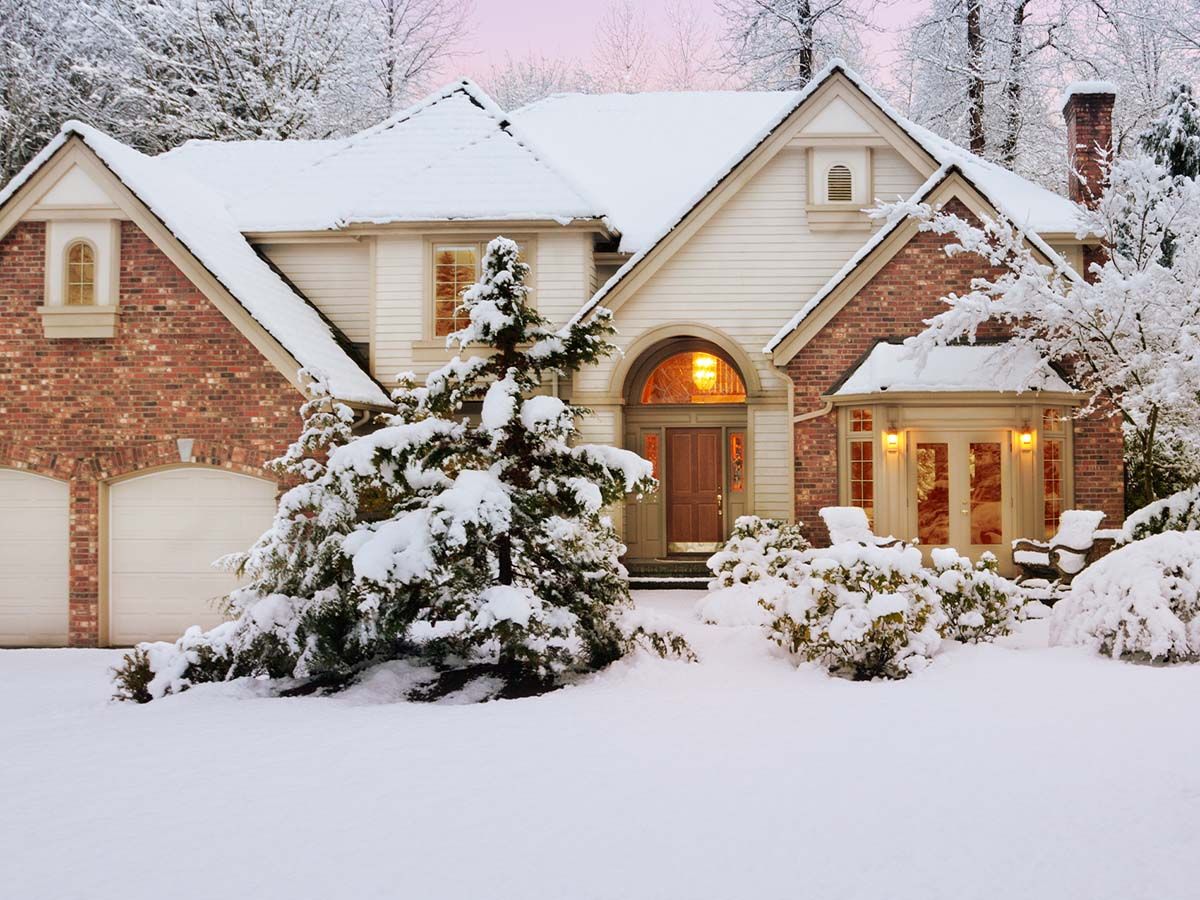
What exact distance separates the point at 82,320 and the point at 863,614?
33.9 feet

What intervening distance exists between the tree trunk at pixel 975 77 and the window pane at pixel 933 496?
46.5 ft

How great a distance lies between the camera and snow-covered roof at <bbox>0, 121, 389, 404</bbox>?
1288 cm

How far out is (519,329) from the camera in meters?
9.02

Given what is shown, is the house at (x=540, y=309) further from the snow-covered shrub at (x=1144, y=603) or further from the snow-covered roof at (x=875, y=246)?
the snow-covered shrub at (x=1144, y=603)

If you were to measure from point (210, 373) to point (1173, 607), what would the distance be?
11.0 m

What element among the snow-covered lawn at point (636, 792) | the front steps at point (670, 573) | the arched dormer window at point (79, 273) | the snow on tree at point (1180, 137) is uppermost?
the snow on tree at point (1180, 137)

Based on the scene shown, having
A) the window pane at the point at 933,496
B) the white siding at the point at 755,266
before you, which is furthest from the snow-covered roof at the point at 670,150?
the window pane at the point at 933,496

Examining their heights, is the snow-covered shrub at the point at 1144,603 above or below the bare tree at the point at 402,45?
below

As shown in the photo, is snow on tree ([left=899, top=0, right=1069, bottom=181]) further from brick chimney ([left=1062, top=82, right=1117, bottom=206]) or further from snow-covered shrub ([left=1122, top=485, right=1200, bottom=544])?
snow-covered shrub ([left=1122, top=485, right=1200, bottom=544])

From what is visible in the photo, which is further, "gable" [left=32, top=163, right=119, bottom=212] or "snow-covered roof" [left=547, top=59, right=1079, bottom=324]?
"snow-covered roof" [left=547, top=59, right=1079, bottom=324]

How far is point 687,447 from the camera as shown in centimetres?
1645

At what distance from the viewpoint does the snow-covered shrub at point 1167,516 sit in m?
11.8

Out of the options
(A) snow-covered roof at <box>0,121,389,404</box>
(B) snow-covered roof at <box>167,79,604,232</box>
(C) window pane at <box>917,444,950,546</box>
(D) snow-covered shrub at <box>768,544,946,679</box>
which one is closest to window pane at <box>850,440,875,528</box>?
(C) window pane at <box>917,444,950,546</box>

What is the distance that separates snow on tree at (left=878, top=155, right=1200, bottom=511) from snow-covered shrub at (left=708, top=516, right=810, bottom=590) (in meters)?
2.97
